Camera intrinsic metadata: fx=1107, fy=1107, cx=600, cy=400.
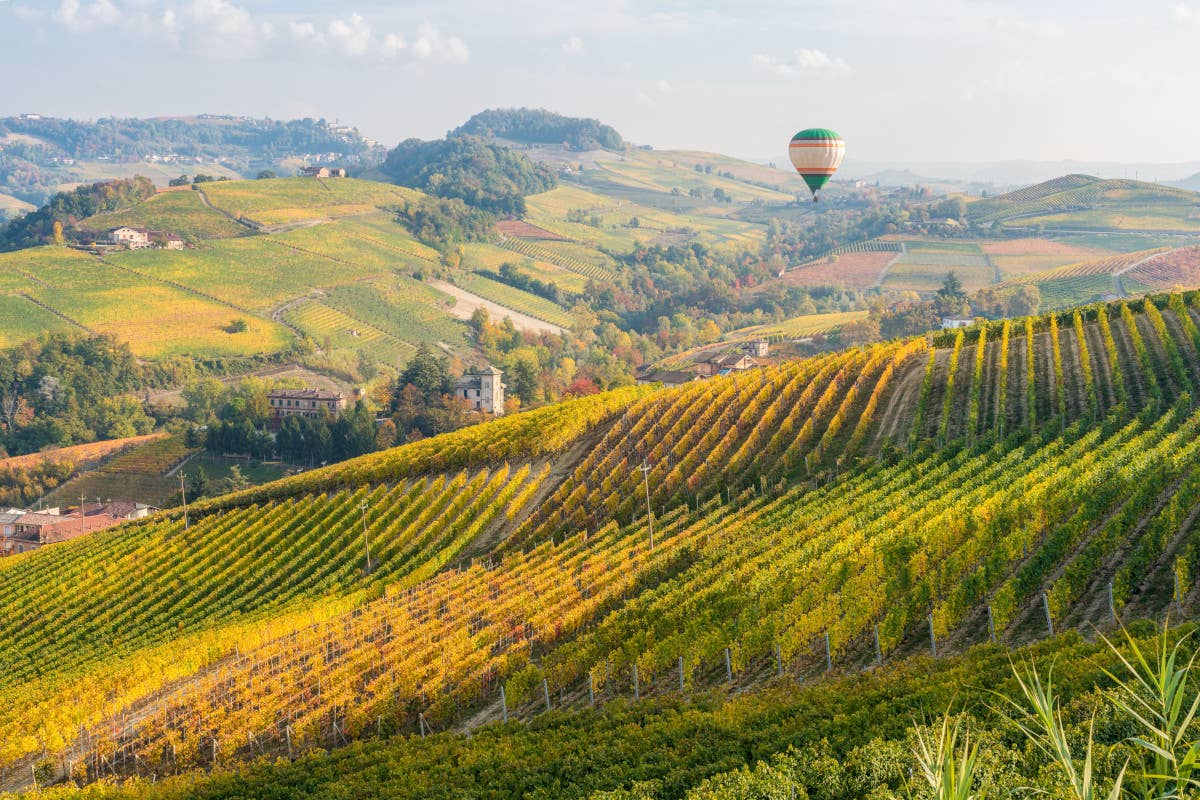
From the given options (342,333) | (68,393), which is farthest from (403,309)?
(68,393)

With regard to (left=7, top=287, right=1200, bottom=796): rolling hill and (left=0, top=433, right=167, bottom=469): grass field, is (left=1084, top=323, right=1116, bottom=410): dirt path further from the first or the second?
(left=0, top=433, right=167, bottom=469): grass field

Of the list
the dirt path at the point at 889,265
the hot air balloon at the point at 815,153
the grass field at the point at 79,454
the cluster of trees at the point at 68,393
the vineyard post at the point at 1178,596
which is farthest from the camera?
the dirt path at the point at 889,265

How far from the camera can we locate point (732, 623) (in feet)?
95.0

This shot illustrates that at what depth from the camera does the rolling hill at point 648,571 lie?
1033 inches

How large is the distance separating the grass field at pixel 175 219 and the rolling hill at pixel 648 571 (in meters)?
120

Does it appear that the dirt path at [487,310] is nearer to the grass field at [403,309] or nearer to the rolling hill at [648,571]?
the grass field at [403,309]

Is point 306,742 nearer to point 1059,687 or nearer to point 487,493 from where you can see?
point 1059,687

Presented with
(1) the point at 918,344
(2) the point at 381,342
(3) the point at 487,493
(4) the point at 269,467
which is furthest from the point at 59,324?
(1) the point at 918,344

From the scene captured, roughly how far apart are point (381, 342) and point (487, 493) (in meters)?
96.6

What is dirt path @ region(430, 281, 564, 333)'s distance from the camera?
16425cm

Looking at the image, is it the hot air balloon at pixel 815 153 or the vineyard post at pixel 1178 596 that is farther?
the hot air balloon at pixel 815 153

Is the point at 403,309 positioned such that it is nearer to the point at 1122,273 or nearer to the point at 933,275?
the point at 933,275

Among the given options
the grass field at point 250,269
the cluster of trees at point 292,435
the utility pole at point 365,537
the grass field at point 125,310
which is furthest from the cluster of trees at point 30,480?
the grass field at point 250,269

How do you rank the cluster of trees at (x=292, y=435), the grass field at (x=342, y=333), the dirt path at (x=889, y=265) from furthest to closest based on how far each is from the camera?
the dirt path at (x=889, y=265) → the grass field at (x=342, y=333) → the cluster of trees at (x=292, y=435)
